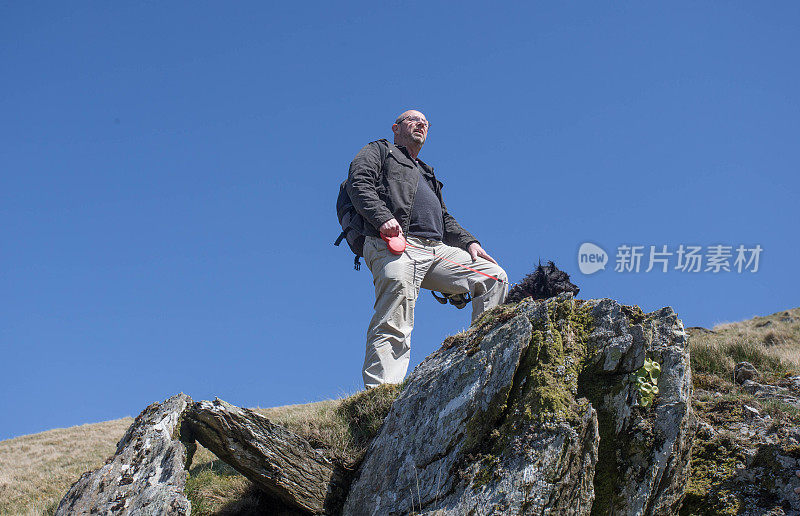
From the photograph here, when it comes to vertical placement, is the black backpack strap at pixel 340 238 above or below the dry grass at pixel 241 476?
above

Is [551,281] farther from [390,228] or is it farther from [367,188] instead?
[367,188]

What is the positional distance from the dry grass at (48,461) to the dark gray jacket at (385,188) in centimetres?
562

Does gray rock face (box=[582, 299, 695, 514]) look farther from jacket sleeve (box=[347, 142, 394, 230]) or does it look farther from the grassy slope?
jacket sleeve (box=[347, 142, 394, 230])

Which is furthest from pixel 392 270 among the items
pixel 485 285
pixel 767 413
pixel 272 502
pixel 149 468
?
pixel 767 413

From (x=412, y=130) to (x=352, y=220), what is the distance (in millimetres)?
1714

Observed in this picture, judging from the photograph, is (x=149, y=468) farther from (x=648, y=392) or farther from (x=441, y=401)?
(x=648, y=392)

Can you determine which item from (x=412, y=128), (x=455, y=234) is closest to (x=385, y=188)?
(x=412, y=128)

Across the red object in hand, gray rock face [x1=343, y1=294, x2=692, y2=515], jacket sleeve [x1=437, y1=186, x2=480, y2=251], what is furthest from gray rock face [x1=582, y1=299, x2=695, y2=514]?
jacket sleeve [x1=437, y1=186, x2=480, y2=251]

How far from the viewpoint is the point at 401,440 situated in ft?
17.8

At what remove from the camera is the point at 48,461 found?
13.4 m

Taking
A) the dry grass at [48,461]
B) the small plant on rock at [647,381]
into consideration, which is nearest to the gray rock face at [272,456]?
the small plant on rock at [647,381]

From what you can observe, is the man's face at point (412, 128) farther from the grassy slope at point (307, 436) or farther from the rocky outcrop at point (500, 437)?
the grassy slope at point (307, 436)

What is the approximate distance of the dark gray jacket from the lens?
756cm

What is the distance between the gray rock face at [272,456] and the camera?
5785mm
